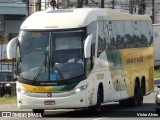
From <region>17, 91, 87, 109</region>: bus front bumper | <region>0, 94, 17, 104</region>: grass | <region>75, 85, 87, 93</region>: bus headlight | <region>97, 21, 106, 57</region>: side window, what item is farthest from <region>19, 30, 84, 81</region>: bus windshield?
<region>0, 94, 17, 104</region>: grass

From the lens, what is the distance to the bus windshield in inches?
737

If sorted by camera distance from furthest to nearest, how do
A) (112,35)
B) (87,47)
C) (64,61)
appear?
(112,35) < (64,61) < (87,47)

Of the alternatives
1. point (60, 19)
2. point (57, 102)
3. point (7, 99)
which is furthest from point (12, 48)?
point (7, 99)

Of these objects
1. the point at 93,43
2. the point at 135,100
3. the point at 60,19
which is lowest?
the point at 135,100

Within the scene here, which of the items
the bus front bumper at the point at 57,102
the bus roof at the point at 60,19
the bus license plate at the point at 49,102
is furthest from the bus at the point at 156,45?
the bus license plate at the point at 49,102

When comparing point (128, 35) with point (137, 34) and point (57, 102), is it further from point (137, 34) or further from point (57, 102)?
point (57, 102)

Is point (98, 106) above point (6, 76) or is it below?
above

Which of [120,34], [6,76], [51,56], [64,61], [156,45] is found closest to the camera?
[64,61]

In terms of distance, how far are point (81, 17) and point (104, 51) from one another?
189 centimetres

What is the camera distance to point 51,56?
18844 mm

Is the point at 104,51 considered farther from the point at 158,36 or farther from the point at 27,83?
the point at 158,36

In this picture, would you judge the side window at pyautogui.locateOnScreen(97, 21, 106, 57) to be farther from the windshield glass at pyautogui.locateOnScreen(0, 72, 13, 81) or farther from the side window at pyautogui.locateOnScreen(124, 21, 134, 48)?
the windshield glass at pyautogui.locateOnScreen(0, 72, 13, 81)

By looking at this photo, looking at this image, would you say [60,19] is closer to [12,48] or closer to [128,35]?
[12,48]

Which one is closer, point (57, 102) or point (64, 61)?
point (57, 102)
